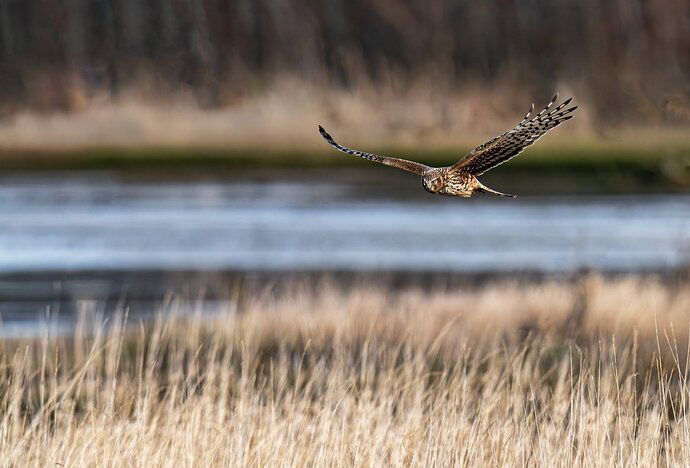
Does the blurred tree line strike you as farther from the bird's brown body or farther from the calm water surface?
the bird's brown body

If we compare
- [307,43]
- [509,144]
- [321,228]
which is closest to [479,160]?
[509,144]

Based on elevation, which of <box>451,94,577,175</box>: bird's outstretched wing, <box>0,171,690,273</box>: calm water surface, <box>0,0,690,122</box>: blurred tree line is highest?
<box>0,0,690,122</box>: blurred tree line

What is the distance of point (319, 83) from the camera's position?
104ft

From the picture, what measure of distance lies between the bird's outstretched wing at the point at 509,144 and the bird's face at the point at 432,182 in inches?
3.0

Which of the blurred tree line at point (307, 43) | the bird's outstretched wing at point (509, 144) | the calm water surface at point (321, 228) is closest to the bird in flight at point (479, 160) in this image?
the bird's outstretched wing at point (509, 144)

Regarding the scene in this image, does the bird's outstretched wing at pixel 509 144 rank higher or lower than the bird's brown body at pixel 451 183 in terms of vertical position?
higher

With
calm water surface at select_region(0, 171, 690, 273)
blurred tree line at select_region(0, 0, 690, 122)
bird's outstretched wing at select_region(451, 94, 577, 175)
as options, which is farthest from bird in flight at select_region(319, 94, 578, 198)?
blurred tree line at select_region(0, 0, 690, 122)

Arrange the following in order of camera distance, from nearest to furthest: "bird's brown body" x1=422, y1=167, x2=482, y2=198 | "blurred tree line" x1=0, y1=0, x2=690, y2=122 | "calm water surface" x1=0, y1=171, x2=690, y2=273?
"bird's brown body" x1=422, y1=167, x2=482, y2=198, "calm water surface" x1=0, y1=171, x2=690, y2=273, "blurred tree line" x1=0, y1=0, x2=690, y2=122

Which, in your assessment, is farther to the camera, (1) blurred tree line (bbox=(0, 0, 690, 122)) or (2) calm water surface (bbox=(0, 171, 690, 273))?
(1) blurred tree line (bbox=(0, 0, 690, 122))

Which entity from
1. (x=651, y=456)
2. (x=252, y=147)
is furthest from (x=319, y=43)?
(x=651, y=456)

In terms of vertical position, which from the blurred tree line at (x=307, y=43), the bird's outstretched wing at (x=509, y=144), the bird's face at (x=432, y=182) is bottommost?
the bird's face at (x=432, y=182)

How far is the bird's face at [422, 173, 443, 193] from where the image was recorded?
576cm

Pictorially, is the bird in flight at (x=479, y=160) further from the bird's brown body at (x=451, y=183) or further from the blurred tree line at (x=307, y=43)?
the blurred tree line at (x=307, y=43)

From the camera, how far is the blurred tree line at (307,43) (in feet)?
96.7
